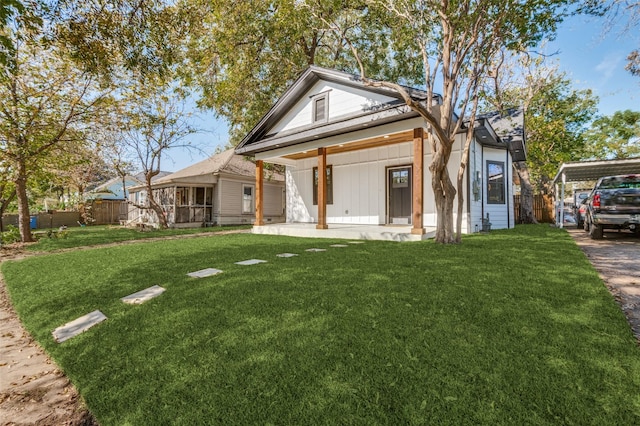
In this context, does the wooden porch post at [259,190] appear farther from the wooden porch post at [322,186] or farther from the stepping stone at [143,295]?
the stepping stone at [143,295]

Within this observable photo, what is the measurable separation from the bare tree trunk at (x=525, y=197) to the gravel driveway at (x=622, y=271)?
7.50 meters

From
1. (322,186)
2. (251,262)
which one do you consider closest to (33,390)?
(251,262)

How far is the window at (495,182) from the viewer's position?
10.9 m

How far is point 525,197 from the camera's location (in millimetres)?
14422

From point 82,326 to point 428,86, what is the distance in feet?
23.8

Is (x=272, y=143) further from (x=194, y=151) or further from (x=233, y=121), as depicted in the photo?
(x=194, y=151)

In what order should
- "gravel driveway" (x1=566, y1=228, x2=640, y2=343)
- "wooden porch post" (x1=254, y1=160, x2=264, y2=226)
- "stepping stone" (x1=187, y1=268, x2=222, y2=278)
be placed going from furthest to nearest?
"wooden porch post" (x1=254, y1=160, x2=264, y2=226), "stepping stone" (x1=187, y1=268, x2=222, y2=278), "gravel driveway" (x1=566, y1=228, x2=640, y2=343)

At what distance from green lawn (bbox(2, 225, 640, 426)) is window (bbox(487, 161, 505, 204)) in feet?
24.1

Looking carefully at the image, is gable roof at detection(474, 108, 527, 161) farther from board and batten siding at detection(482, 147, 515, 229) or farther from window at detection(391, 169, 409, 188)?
window at detection(391, 169, 409, 188)

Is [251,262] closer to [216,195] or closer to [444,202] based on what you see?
[444,202]

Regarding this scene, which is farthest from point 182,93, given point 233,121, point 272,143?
point 272,143

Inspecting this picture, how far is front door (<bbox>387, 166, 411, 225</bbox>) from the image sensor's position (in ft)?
33.5

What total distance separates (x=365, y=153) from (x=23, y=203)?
1195 centimetres

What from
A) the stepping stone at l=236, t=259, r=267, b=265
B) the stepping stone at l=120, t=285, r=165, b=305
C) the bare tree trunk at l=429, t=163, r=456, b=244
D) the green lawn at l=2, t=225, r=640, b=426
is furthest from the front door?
the stepping stone at l=120, t=285, r=165, b=305
